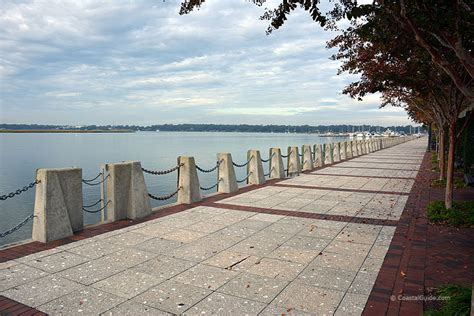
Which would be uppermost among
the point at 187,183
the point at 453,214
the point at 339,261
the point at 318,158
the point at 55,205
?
the point at 55,205

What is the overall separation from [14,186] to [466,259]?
2694cm

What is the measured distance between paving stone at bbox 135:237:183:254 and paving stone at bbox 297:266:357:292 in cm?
231

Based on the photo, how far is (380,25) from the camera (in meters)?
5.79

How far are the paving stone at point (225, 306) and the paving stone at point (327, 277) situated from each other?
99cm

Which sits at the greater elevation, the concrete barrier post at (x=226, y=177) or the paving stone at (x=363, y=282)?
the concrete barrier post at (x=226, y=177)

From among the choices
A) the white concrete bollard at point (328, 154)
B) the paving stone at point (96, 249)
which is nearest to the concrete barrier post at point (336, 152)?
the white concrete bollard at point (328, 154)

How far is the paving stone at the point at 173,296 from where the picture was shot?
4270mm

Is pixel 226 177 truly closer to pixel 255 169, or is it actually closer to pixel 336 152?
pixel 255 169

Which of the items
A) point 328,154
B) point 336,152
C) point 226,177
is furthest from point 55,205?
point 336,152

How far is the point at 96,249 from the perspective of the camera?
6242 millimetres

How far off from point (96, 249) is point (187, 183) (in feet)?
14.0

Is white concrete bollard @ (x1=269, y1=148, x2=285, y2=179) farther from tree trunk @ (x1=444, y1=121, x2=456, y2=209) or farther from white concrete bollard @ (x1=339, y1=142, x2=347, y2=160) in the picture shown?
white concrete bollard @ (x1=339, y1=142, x2=347, y2=160)

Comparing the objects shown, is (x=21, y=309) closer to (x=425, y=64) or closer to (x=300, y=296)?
(x=300, y=296)

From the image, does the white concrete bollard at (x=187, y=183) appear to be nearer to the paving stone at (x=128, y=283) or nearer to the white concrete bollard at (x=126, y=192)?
the white concrete bollard at (x=126, y=192)
